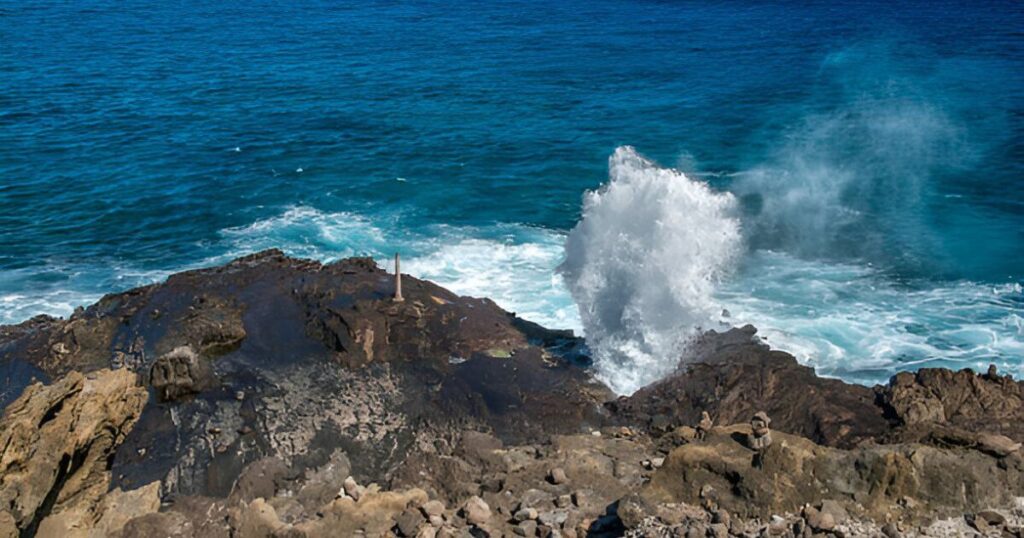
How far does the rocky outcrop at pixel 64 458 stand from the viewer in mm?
12594

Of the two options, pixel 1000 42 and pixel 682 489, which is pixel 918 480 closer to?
pixel 682 489

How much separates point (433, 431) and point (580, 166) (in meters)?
21.4

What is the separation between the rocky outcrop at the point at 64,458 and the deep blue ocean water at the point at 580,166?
9225 millimetres

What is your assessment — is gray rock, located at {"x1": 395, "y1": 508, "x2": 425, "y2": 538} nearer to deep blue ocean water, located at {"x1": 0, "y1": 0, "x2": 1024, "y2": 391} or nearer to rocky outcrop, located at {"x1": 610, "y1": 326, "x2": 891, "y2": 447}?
rocky outcrop, located at {"x1": 610, "y1": 326, "x2": 891, "y2": 447}

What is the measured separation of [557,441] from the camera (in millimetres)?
14977

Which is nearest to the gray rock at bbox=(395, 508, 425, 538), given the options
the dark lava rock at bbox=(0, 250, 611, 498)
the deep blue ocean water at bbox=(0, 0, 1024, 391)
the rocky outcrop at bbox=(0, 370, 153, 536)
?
the dark lava rock at bbox=(0, 250, 611, 498)

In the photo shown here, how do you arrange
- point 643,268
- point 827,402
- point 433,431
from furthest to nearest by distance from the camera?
point 643,268 < point 433,431 < point 827,402

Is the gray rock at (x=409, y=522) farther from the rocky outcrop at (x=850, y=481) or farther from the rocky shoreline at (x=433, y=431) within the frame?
the rocky outcrop at (x=850, y=481)

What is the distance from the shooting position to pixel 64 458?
13.4 m

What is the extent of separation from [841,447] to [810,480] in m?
3.00

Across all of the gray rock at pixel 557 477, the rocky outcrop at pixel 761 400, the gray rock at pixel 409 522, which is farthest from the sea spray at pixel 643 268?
the gray rock at pixel 409 522

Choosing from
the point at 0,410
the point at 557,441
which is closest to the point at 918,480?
the point at 557,441

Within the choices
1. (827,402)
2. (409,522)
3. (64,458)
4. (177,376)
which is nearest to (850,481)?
(827,402)

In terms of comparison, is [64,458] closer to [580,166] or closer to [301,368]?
[301,368]
